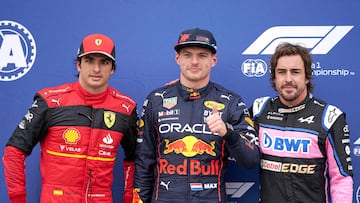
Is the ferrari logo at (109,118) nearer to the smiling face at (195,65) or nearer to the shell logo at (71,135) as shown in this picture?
the shell logo at (71,135)

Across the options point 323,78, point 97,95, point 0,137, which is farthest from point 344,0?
point 0,137

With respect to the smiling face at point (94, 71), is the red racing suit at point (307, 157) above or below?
below

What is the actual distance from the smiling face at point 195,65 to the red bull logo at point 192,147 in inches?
11.7

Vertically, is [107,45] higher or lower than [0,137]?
higher

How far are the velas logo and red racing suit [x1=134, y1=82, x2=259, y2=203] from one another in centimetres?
108

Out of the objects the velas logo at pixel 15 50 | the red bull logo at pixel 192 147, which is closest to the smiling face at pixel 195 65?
the red bull logo at pixel 192 147

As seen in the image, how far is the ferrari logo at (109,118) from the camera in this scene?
2203 mm

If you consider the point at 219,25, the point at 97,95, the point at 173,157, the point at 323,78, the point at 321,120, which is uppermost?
the point at 219,25

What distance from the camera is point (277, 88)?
2.18 metres

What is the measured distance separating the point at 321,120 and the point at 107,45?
4.03 feet

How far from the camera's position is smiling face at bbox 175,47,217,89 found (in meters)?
2.09

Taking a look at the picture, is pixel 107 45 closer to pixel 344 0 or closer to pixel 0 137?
pixel 0 137

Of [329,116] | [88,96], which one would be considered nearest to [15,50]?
[88,96]

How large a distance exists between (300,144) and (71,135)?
1.22 metres
